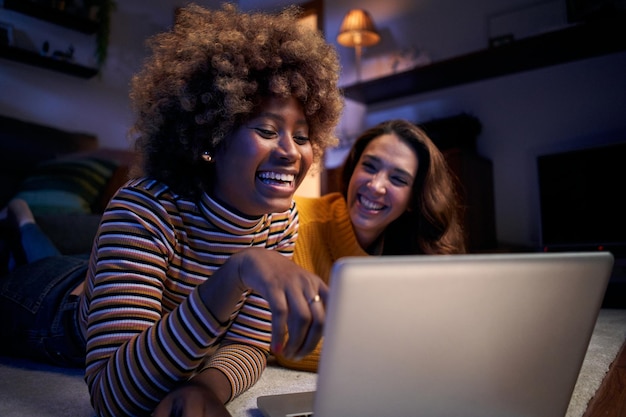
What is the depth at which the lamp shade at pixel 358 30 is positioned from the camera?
3006 mm

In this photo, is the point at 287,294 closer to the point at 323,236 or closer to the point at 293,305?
the point at 293,305

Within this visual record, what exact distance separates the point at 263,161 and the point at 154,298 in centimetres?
28

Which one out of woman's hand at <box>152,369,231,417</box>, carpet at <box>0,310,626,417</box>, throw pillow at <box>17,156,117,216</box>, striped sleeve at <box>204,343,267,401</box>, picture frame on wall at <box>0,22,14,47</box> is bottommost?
carpet at <box>0,310,626,417</box>

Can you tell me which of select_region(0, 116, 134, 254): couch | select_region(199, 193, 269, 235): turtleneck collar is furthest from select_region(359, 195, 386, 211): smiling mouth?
select_region(0, 116, 134, 254): couch

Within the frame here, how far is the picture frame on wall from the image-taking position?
8.41 ft

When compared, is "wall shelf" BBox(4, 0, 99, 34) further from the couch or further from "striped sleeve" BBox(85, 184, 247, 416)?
"striped sleeve" BBox(85, 184, 247, 416)

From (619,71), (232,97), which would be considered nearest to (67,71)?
(232,97)

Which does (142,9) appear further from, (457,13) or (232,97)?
(232,97)

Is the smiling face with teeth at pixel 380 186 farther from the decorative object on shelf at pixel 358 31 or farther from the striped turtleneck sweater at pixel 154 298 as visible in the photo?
the decorative object on shelf at pixel 358 31

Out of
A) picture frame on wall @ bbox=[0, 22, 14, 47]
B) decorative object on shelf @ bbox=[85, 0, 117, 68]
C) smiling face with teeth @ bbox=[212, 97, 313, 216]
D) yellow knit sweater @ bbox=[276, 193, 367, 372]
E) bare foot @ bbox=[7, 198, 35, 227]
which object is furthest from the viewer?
decorative object on shelf @ bbox=[85, 0, 117, 68]

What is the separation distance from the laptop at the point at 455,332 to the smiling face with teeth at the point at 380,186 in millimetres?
857

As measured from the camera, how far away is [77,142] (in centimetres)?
274

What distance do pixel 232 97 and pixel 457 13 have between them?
2528 millimetres

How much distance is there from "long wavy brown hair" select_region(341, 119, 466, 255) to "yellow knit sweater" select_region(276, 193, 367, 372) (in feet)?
0.59
